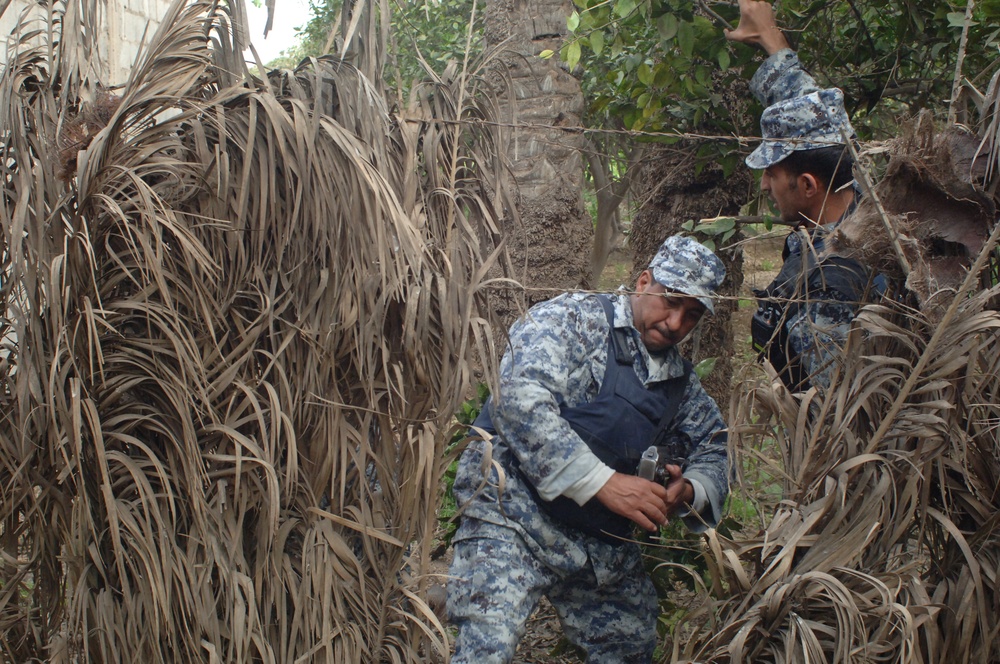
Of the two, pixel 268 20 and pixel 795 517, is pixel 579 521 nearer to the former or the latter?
pixel 795 517

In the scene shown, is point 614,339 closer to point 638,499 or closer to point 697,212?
point 638,499

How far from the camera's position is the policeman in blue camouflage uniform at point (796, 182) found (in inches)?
108

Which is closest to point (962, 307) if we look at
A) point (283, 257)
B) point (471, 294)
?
point (471, 294)

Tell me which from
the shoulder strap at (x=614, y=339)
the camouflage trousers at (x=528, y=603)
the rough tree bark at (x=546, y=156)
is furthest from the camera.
→ the rough tree bark at (x=546, y=156)

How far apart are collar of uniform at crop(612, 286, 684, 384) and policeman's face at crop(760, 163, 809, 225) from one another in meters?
0.62

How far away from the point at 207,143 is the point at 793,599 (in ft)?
5.87

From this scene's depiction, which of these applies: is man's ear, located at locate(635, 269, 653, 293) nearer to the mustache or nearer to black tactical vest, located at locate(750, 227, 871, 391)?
the mustache

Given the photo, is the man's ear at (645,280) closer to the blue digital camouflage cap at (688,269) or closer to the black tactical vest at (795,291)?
the blue digital camouflage cap at (688,269)

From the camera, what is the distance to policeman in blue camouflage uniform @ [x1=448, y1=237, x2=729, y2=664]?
2945 millimetres

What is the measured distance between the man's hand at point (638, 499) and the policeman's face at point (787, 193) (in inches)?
40.4

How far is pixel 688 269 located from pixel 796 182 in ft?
1.51

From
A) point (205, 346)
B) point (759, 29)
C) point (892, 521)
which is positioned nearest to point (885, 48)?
point (759, 29)

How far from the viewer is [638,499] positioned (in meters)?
2.96

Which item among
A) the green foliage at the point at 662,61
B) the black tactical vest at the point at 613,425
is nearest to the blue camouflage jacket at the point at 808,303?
→ the green foliage at the point at 662,61
